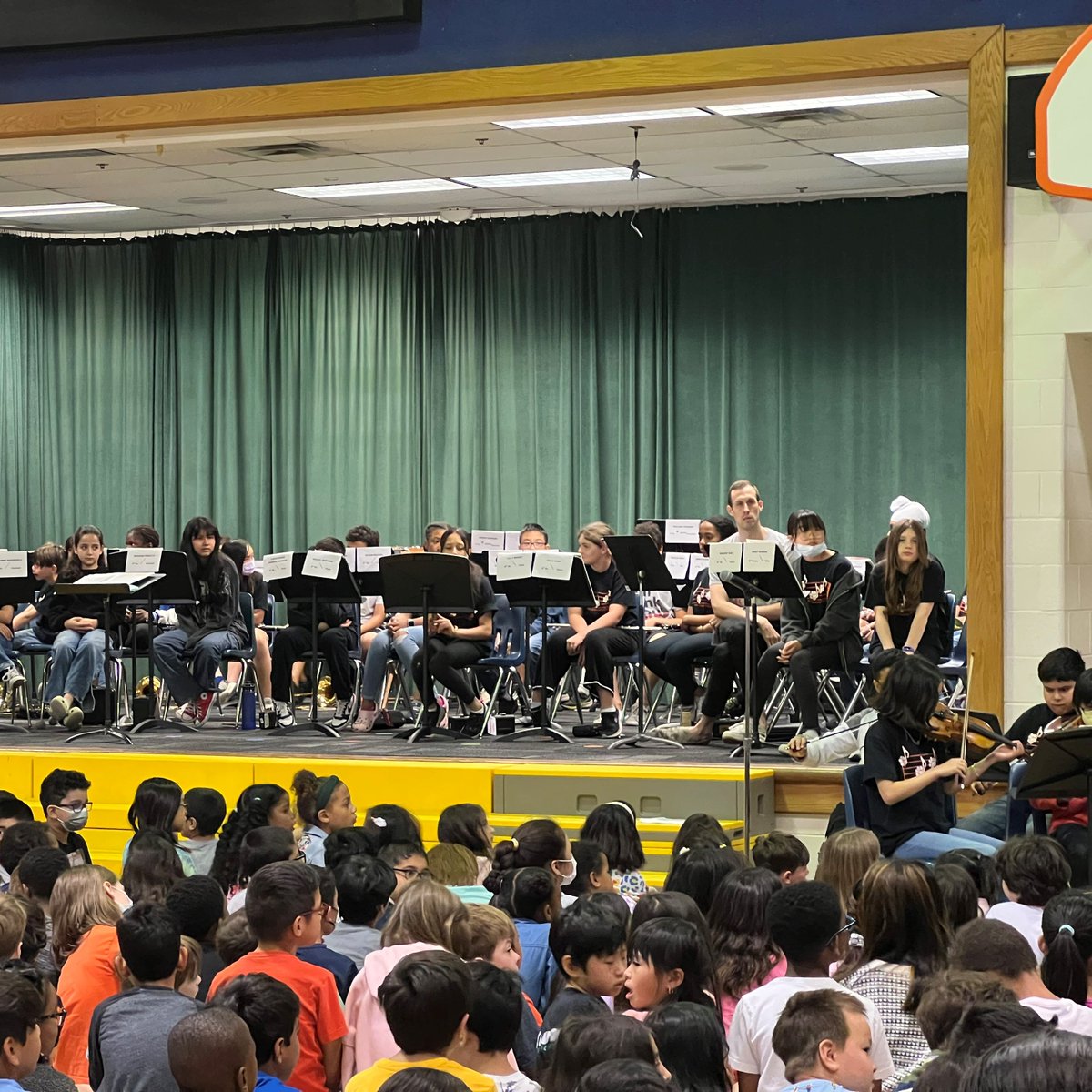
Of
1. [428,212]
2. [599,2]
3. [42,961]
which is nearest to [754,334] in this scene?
[428,212]

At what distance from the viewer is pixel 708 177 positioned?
12195mm

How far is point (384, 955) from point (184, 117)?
6089 millimetres

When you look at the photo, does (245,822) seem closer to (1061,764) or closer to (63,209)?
(1061,764)

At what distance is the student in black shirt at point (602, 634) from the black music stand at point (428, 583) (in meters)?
0.83

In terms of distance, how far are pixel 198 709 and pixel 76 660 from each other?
2.55ft

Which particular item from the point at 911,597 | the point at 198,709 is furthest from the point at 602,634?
the point at 198,709

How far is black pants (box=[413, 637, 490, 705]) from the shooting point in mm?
9477

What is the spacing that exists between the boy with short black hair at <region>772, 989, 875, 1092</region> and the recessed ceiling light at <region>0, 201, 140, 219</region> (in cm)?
1160

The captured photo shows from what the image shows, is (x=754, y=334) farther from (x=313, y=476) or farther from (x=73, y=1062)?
(x=73, y=1062)

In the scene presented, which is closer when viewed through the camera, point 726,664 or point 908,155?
point 726,664

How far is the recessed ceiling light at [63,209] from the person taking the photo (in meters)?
13.4

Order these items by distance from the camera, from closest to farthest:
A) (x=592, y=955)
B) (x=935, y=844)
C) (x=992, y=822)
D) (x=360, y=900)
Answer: (x=592, y=955), (x=360, y=900), (x=935, y=844), (x=992, y=822)

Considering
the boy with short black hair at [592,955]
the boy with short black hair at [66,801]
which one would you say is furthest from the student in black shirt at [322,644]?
the boy with short black hair at [592,955]

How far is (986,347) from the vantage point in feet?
25.0
